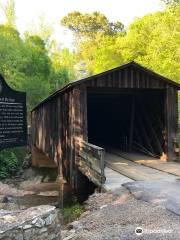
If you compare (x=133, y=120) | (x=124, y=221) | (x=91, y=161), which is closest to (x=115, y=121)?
(x=133, y=120)

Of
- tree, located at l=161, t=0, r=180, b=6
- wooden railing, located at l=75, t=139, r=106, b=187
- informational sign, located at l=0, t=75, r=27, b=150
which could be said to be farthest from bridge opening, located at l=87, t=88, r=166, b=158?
tree, located at l=161, t=0, r=180, b=6

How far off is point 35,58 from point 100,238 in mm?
24897

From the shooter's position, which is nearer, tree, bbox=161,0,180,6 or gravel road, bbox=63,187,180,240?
gravel road, bbox=63,187,180,240

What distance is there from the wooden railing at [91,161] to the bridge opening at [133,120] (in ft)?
9.56

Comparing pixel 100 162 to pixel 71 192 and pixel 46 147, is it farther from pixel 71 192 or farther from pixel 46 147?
pixel 46 147

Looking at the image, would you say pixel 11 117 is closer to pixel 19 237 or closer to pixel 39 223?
pixel 39 223

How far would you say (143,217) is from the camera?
5734 mm

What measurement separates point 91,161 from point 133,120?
216 inches

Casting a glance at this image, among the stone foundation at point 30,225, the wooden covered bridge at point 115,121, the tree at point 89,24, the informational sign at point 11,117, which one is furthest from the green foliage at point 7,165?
the tree at point 89,24

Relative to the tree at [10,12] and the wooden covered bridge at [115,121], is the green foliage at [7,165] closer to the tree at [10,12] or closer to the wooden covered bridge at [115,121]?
the wooden covered bridge at [115,121]

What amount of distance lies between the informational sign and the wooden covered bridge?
7.20ft

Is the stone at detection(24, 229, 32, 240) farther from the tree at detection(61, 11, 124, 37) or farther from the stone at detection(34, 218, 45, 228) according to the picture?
the tree at detection(61, 11, 124, 37)

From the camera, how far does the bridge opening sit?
12422 mm

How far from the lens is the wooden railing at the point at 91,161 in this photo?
25.8 ft
